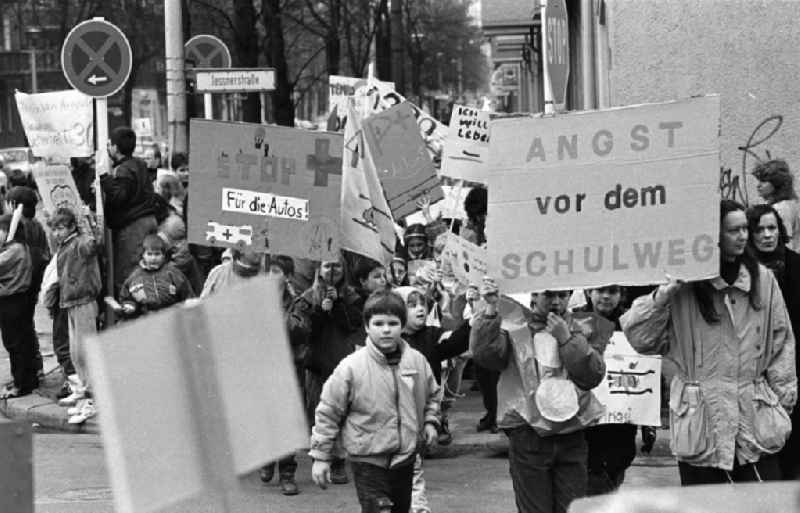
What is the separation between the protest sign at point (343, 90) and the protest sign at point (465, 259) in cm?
339

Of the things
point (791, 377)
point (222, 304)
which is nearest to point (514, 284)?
point (791, 377)

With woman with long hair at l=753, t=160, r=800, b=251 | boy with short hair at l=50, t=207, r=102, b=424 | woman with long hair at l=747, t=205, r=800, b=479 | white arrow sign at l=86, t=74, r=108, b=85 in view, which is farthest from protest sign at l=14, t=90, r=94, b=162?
woman with long hair at l=747, t=205, r=800, b=479

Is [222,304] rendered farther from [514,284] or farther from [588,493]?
Result: [588,493]

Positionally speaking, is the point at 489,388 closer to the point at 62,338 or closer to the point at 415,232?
the point at 415,232

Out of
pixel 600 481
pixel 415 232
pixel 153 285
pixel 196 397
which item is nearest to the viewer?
pixel 196 397

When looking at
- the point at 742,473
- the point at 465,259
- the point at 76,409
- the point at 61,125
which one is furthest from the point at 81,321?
the point at 742,473

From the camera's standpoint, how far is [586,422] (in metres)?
6.89

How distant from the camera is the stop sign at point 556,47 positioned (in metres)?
9.62

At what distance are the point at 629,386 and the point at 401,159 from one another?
3.69 meters

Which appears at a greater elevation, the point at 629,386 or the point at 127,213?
the point at 127,213

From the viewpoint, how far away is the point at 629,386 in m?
8.05

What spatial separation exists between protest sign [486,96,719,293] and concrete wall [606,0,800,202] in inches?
239

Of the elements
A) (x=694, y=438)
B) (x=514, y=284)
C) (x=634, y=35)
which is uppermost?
(x=634, y=35)

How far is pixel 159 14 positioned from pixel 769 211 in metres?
38.4
